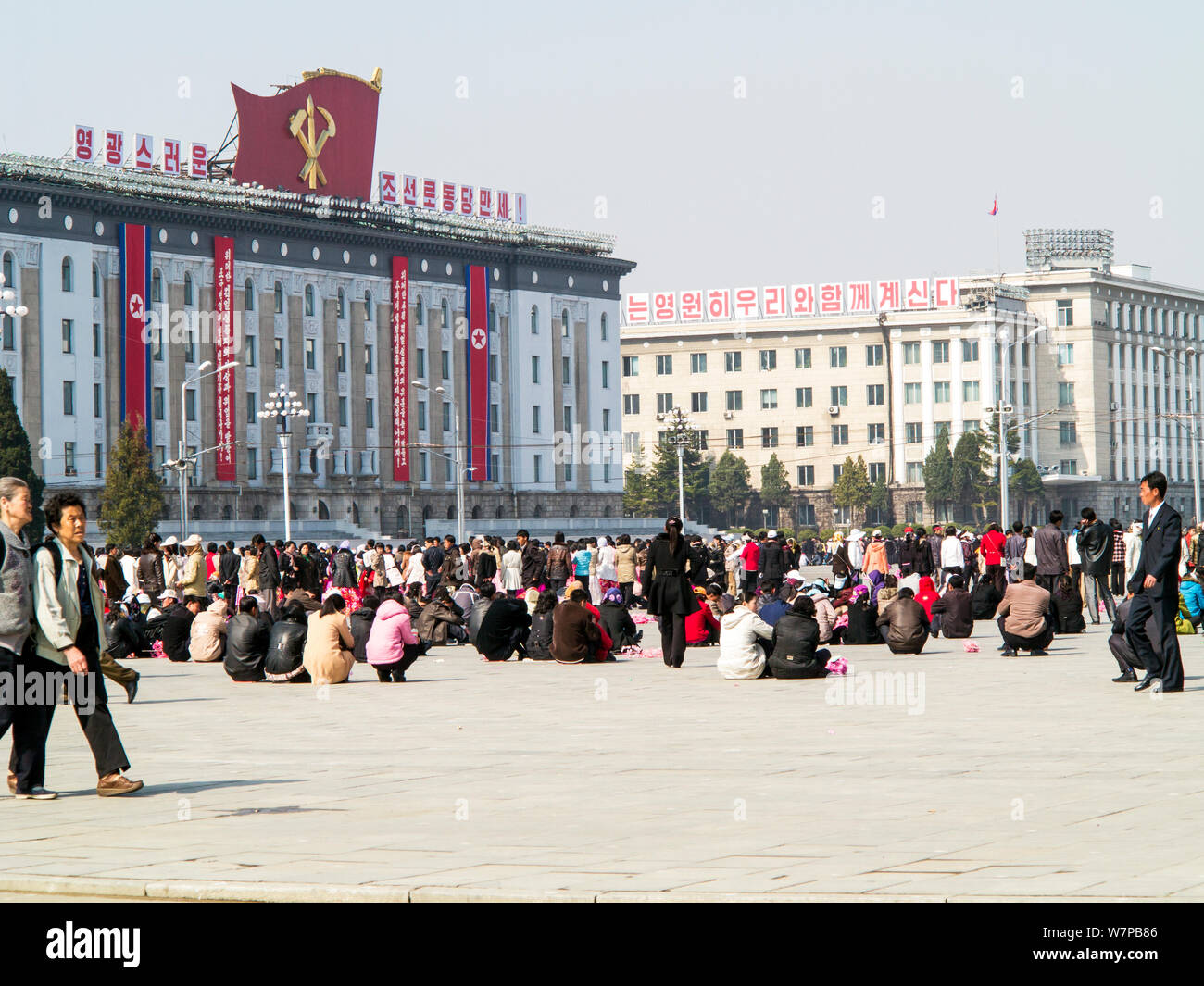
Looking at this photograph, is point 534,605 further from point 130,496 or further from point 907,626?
point 130,496

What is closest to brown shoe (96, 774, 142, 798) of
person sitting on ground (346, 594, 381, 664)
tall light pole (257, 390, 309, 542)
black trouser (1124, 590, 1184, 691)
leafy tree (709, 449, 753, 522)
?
black trouser (1124, 590, 1184, 691)

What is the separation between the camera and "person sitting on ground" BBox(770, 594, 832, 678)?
742 inches

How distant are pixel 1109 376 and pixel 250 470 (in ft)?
226

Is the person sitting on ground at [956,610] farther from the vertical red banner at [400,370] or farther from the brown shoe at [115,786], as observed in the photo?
the vertical red banner at [400,370]

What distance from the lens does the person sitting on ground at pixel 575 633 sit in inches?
876

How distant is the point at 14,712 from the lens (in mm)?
10008

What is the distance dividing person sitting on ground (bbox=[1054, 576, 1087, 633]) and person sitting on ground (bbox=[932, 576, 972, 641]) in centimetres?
141

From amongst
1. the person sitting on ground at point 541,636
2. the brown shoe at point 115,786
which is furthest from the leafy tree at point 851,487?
the brown shoe at point 115,786

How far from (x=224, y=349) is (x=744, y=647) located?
59.3 metres

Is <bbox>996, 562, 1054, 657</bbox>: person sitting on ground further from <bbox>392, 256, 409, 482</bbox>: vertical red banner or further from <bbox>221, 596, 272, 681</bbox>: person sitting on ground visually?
<bbox>392, 256, 409, 482</bbox>: vertical red banner

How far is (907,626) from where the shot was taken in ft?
72.9

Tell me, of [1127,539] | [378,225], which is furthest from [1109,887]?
[378,225]

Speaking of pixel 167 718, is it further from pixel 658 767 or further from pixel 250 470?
pixel 250 470

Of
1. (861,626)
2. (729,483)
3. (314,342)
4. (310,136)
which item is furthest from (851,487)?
(861,626)
